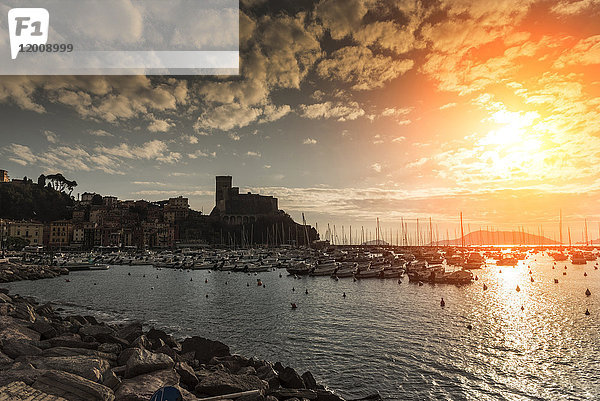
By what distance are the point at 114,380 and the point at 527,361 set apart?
1995 centimetres

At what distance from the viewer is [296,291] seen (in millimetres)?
44625

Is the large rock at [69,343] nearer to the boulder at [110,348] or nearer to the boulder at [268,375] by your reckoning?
the boulder at [110,348]

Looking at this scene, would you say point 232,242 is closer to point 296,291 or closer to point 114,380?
point 296,291

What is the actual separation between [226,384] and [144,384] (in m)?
2.12

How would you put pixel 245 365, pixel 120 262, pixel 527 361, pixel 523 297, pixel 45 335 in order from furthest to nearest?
pixel 120 262, pixel 523 297, pixel 527 361, pixel 245 365, pixel 45 335

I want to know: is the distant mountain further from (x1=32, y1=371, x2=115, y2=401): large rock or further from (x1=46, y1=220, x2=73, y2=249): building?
(x1=32, y1=371, x2=115, y2=401): large rock

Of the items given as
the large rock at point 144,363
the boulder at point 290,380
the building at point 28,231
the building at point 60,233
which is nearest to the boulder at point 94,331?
the large rock at point 144,363

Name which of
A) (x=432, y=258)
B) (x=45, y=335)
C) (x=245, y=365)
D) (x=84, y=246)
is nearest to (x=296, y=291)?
(x=245, y=365)

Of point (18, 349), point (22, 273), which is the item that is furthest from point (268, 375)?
point (22, 273)

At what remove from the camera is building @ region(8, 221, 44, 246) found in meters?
115

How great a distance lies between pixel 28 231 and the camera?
119 metres

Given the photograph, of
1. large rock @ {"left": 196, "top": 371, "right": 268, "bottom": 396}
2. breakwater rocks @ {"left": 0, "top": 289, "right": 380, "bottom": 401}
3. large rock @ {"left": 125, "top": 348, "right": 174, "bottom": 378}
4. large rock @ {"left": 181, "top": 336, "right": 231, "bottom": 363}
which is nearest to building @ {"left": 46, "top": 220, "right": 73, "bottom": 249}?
breakwater rocks @ {"left": 0, "top": 289, "right": 380, "bottom": 401}

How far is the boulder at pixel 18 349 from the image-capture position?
36.2ft

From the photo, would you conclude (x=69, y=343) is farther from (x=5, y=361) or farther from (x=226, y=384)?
(x=226, y=384)
